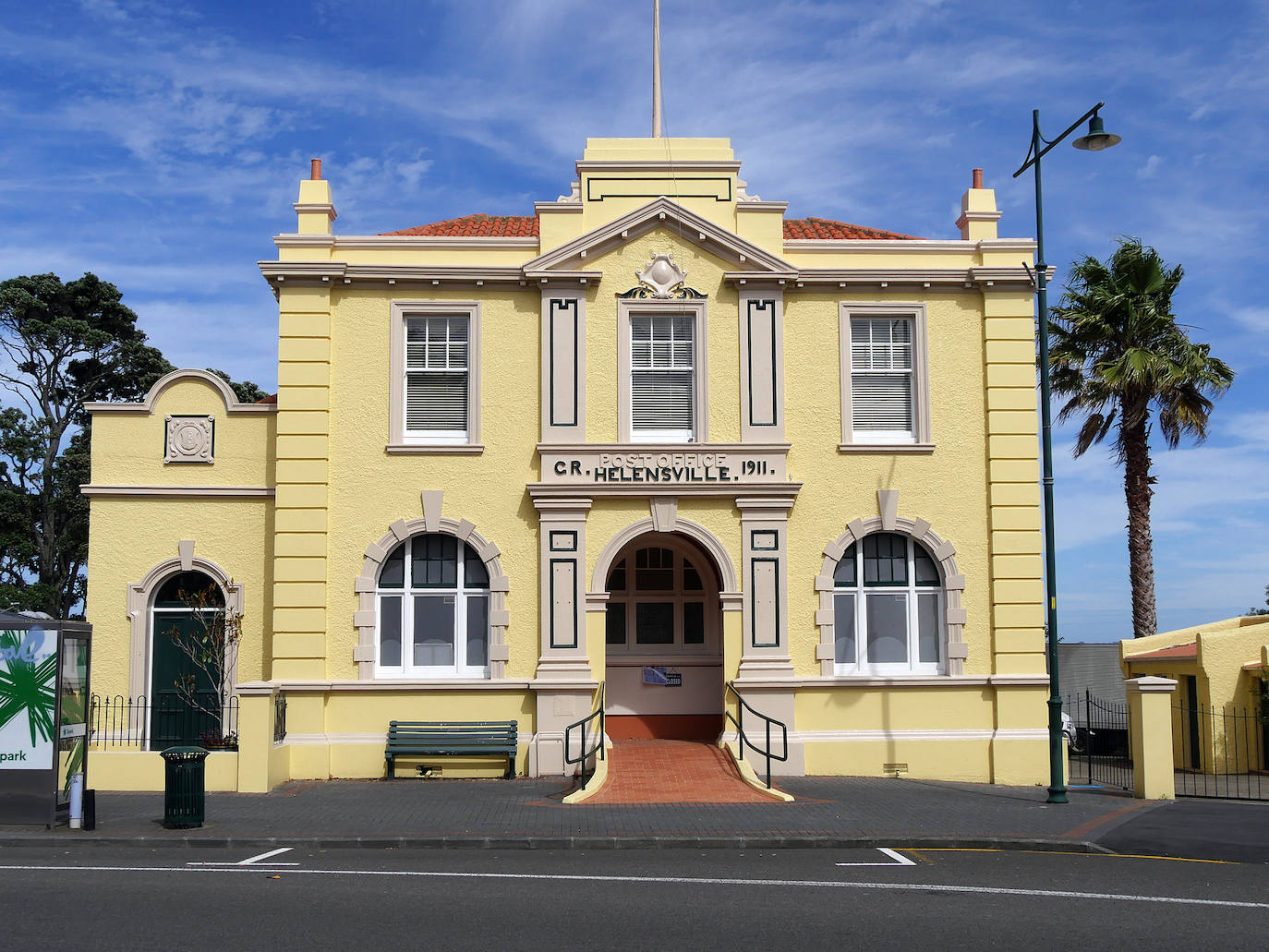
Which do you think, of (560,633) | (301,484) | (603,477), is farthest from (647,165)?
(560,633)

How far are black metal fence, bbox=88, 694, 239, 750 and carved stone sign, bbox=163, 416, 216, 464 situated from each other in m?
3.53

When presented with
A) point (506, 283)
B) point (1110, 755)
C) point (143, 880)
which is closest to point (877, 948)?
point (143, 880)

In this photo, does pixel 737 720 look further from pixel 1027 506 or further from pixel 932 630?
pixel 1027 506

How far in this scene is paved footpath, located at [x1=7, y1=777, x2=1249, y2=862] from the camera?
1274cm

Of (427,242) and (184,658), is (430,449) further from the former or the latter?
(184,658)

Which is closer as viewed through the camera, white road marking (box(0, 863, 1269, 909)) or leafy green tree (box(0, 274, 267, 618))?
white road marking (box(0, 863, 1269, 909))

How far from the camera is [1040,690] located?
18.3m

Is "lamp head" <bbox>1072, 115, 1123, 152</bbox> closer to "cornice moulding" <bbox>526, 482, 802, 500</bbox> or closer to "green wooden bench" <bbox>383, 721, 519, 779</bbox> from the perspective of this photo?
"cornice moulding" <bbox>526, 482, 802, 500</bbox>

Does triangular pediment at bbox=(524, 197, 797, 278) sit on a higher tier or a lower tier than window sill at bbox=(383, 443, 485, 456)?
higher

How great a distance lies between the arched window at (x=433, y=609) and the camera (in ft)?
60.1

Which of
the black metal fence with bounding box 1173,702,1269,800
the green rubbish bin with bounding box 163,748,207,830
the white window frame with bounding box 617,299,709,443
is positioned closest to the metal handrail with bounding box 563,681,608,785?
the white window frame with bounding box 617,299,709,443

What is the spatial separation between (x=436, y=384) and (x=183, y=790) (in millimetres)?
7463

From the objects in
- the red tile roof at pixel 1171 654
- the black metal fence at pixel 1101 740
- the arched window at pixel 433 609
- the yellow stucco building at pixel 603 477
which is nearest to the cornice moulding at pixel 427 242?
the yellow stucco building at pixel 603 477

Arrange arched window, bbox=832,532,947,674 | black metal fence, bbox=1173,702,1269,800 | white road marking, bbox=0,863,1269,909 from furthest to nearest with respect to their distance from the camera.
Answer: black metal fence, bbox=1173,702,1269,800
arched window, bbox=832,532,947,674
white road marking, bbox=0,863,1269,909
